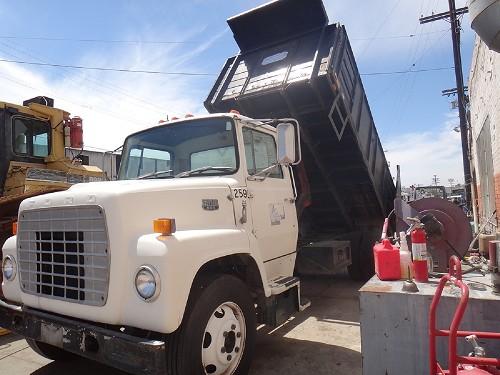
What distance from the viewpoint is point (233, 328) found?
3205 millimetres

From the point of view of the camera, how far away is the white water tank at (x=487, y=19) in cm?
259

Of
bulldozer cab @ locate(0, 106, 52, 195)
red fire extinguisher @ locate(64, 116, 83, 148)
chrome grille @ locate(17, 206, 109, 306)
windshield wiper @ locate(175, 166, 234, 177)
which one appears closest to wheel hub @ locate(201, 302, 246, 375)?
chrome grille @ locate(17, 206, 109, 306)

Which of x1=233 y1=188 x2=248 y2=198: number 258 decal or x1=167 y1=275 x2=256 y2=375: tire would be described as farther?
x1=233 y1=188 x2=248 y2=198: number 258 decal

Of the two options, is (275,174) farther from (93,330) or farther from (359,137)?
(93,330)

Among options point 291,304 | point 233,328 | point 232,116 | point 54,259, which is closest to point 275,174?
point 232,116

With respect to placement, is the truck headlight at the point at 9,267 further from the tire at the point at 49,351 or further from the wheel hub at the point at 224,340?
the wheel hub at the point at 224,340

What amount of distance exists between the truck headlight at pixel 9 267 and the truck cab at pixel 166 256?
0.06ft

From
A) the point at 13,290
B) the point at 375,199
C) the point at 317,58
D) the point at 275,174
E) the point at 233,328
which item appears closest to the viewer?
the point at 233,328

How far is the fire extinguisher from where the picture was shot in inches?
107

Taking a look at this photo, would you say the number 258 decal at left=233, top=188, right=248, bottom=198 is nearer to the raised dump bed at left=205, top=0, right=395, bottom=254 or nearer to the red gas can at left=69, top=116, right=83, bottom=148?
the raised dump bed at left=205, top=0, right=395, bottom=254

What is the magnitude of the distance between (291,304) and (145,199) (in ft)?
6.84

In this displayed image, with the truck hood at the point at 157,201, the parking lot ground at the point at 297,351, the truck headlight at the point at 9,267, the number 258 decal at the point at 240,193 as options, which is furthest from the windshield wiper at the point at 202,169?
the parking lot ground at the point at 297,351

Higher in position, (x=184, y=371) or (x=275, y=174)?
(x=275, y=174)

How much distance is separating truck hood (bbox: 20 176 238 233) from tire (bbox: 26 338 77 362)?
1.32 metres
